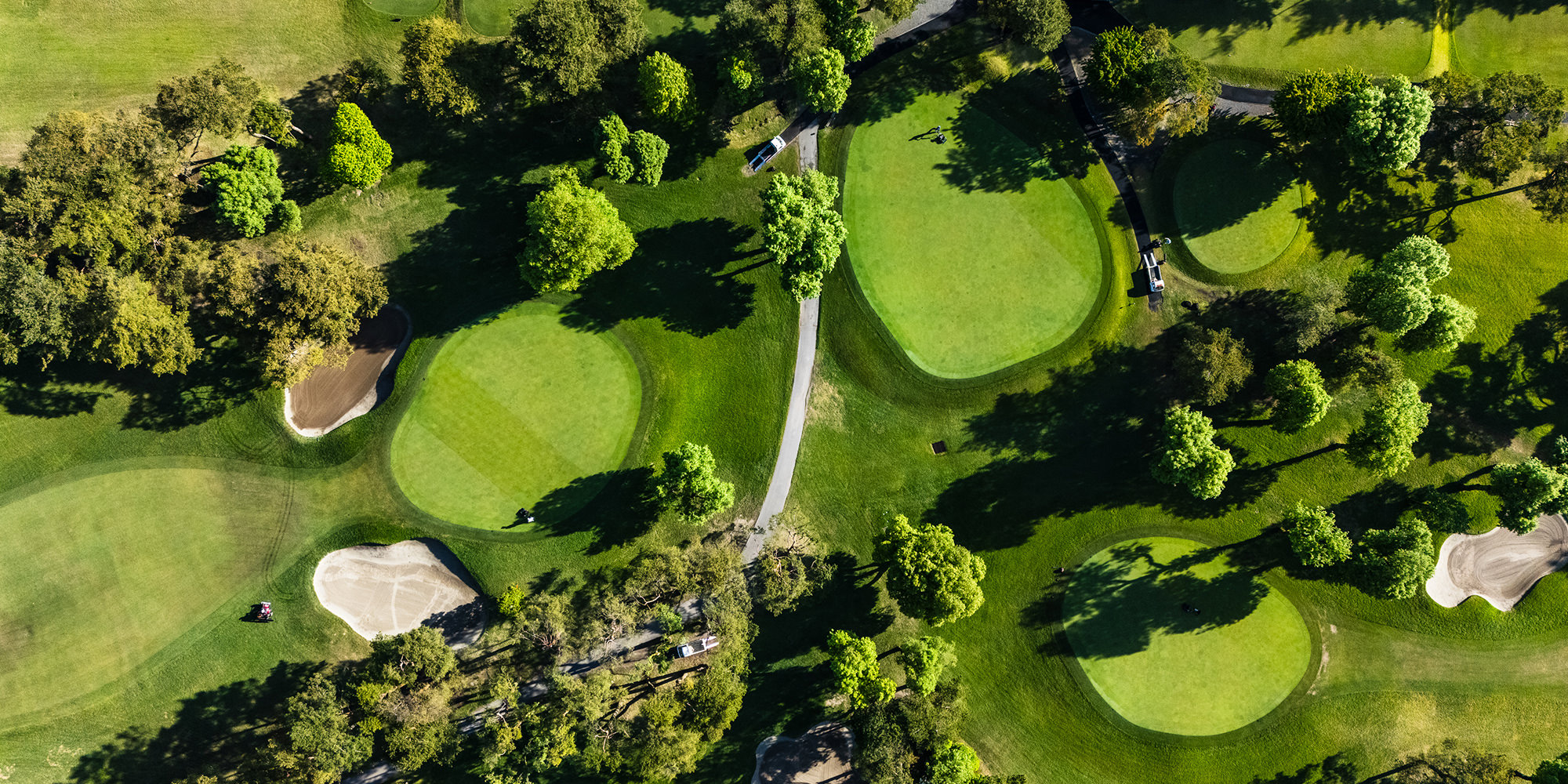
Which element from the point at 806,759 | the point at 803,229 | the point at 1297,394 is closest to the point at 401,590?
the point at 806,759

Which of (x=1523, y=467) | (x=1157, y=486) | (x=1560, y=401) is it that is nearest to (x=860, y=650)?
(x=1157, y=486)

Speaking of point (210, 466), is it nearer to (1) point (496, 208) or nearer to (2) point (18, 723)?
(2) point (18, 723)

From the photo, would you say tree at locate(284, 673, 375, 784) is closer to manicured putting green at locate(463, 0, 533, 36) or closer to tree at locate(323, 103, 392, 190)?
tree at locate(323, 103, 392, 190)

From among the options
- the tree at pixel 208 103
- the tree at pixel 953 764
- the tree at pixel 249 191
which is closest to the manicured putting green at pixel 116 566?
the tree at pixel 249 191

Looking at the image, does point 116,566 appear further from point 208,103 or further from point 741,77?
point 741,77

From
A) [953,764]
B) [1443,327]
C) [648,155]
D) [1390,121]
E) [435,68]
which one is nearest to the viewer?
[435,68]

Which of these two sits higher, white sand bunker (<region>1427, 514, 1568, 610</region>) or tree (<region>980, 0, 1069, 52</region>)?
tree (<region>980, 0, 1069, 52</region>)

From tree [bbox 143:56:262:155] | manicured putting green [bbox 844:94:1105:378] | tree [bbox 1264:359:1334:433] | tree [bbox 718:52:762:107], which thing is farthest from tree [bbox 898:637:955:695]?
tree [bbox 143:56:262:155]
